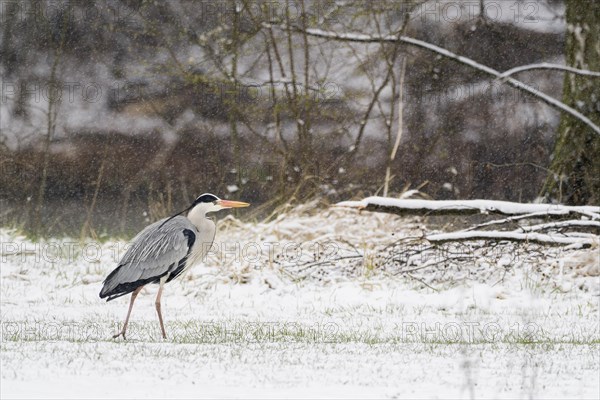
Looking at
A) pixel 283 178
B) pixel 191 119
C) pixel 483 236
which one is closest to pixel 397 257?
pixel 483 236

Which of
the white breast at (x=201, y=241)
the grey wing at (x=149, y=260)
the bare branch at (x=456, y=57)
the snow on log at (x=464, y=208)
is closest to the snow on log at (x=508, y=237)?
the snow on log at (x=464, y=208)

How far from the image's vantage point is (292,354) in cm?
615

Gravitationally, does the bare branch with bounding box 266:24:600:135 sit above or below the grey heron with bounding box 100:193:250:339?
above

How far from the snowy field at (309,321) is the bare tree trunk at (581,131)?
5.42ft

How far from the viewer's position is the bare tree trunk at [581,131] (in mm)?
12461

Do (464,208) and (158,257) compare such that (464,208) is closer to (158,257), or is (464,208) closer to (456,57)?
(456,57)

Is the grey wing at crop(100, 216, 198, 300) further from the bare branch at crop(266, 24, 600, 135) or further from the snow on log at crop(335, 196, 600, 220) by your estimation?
the bare branch at crop(266, 24, 600, 135)

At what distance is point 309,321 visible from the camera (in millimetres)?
8484

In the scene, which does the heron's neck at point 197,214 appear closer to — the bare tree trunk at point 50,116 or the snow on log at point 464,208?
the snow on log at point 464,208

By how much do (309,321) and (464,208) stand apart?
345cm

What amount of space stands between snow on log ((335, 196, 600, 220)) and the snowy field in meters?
0.51

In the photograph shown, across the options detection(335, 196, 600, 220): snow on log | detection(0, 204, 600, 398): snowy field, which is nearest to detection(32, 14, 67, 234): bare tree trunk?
detection(0, 204, 600, 398): snowy field

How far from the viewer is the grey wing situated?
7410 millimetres

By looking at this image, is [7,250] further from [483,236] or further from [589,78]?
[589,78]
